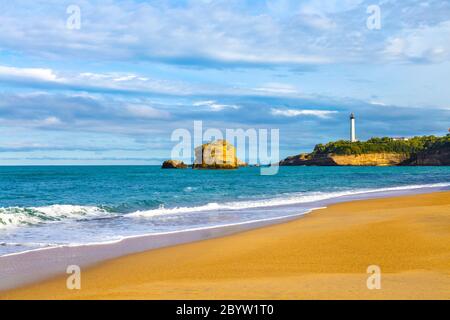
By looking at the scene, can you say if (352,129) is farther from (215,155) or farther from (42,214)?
(42,214)

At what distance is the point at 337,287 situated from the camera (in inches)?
290

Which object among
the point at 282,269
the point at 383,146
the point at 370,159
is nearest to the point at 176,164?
the point at 370,159

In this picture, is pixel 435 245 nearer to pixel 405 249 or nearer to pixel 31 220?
pixel 405 249

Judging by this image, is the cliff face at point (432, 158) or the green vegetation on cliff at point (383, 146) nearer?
the cliff face at point (432, 158)

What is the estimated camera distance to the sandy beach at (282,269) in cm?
721

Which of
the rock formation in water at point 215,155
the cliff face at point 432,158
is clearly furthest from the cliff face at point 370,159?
the rock formation in water at point 215,155

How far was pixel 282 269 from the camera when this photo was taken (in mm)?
8961

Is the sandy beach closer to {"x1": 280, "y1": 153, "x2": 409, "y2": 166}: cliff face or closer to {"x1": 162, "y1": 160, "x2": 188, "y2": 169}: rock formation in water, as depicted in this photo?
{"x1": 162, "y1": 160, "x2": 188, "y2": 169}: rock formation in water

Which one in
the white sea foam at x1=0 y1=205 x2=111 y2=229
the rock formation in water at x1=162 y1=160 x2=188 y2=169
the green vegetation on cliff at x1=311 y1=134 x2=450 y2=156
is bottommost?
the white sea foam at x1=0 y1=205 x2=111 y2=229

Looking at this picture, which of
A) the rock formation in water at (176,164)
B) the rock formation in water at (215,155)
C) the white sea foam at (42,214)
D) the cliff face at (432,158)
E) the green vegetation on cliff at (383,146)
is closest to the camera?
the white sea foam at (42,214)

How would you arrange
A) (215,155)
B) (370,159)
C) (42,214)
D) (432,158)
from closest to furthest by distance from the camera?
(42,214), (215,155), (432,158), (370,159)

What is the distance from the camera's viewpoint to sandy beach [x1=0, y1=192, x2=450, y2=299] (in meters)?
7.21

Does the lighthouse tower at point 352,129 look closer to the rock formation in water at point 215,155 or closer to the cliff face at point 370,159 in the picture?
the cliff face at point 370,159

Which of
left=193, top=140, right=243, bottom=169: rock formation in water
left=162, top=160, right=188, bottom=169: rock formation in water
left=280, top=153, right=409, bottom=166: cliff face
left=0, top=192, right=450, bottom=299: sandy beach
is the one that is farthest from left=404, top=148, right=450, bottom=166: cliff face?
left=0, top=192, right=450, bottom=299: sandy beach
